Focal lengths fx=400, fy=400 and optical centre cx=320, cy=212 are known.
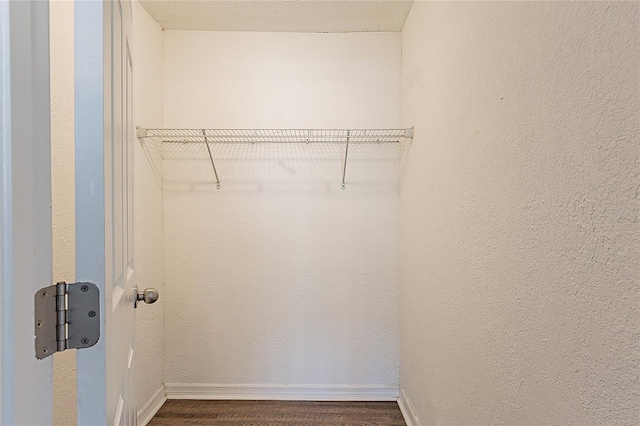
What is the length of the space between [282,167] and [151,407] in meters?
1.51

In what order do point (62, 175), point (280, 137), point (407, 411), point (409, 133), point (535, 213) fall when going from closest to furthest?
point (535, 213) < point (62, 175) < point (409, 133) < point (407, 411) < point (280, 137)

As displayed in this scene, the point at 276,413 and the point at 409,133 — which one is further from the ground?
the point at 409,133

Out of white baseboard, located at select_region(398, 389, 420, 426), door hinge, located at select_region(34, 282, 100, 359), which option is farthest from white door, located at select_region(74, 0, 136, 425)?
white baseboard, located at select_region(398, 389, 420, 426)

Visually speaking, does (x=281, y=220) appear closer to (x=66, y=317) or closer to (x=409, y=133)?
(x=409, y=133)

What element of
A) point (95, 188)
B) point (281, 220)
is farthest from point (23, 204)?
point (281, 220)

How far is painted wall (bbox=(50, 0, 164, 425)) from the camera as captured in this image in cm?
127

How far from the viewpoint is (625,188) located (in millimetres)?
609

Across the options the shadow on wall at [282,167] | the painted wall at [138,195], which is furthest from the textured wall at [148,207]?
the shadow on wall at [282,167]

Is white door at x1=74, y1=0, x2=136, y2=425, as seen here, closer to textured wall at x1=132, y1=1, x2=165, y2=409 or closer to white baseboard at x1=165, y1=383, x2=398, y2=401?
textured wall at x1=132, y1=1, x2=165, y2=409

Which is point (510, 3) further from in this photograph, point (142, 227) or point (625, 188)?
point (142, 227)

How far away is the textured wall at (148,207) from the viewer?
2025 mm

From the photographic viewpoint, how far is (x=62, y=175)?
1291mm

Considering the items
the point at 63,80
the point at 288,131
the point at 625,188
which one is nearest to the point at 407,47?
the point at 288,131

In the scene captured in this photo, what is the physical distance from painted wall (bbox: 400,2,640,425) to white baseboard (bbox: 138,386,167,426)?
1463 millimetres
